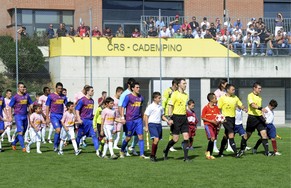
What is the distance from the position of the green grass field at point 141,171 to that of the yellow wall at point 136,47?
15.9m

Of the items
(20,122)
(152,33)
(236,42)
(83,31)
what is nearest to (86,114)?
(20,122)

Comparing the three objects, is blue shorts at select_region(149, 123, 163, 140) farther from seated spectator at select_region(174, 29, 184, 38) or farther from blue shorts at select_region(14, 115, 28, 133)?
seated spectator at select_region(174, 29, 184, 38)

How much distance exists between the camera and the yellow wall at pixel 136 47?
36719mm

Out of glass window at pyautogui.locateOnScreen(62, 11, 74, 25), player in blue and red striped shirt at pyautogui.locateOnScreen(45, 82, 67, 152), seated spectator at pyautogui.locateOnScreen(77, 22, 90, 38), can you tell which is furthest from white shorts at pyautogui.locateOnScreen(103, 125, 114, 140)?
glass window at pyautogui.locateOnScreen(62, 11, 74, 25)

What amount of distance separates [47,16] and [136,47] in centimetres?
910

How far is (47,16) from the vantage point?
1766 inches

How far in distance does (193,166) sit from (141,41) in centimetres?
2104

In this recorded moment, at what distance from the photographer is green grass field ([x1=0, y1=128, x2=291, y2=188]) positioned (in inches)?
575

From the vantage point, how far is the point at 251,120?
20.3 meters

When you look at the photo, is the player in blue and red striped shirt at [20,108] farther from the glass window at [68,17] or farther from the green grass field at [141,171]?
the glass window at [68,17]

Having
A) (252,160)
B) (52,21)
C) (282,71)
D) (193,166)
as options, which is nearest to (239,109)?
(252,160)

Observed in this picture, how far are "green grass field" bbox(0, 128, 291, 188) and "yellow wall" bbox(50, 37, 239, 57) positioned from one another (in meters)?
15.9

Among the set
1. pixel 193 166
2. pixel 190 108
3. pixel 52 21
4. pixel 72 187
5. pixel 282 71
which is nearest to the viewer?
pixel 72 187

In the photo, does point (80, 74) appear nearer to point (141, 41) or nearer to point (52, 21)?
point (141, 41)
